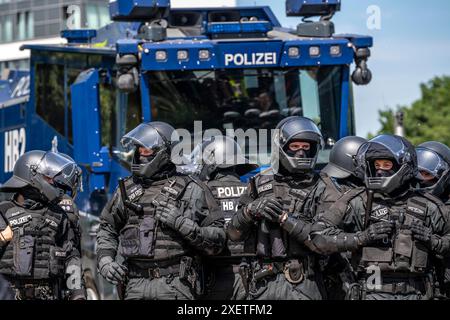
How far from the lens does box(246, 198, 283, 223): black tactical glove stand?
26.0 ft

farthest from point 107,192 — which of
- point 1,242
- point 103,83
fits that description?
point 1,242

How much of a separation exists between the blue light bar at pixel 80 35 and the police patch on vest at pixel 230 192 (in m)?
5.24

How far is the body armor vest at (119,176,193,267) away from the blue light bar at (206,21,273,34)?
3.78 meters

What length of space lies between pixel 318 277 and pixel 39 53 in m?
6.96

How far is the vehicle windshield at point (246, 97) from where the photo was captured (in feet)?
38.8

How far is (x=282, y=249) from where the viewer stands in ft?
26.8

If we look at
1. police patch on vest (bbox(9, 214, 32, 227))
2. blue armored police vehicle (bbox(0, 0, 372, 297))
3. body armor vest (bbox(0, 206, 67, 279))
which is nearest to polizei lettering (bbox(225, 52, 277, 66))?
blue armored police vehicle (bbox(0, 0, 372, 297))

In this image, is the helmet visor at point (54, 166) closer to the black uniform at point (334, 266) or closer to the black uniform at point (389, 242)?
the black uniform at point (334, 266)

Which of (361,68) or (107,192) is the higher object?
(361,68)

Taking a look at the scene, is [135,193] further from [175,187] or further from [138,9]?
[138,9]

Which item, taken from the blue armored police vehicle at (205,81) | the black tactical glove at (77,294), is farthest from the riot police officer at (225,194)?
the blue armored police vehicle at (205,81)

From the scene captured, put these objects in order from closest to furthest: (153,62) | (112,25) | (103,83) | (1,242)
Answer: (1,242) < (153,62) < (103,83) < (112,25)
